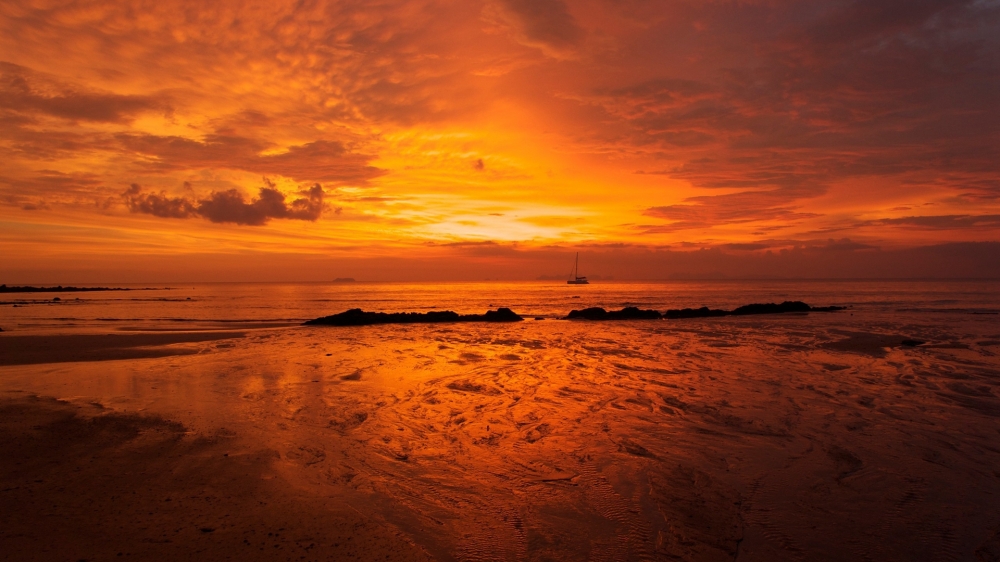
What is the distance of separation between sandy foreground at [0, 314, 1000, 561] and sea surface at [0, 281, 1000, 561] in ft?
0.15

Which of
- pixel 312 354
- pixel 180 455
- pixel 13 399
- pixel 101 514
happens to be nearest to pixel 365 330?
pixel 312 354

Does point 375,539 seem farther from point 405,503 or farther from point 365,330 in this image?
point 365,330

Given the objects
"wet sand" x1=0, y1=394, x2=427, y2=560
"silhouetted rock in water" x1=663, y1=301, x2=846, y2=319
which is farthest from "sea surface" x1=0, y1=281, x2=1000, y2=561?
"silhouetted rock in water" x1=663, y1=301, x2=846, y2=319

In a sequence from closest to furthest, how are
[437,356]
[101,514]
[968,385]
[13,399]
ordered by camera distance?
[101,514] → [13,399] → [968,385] → [437,356]

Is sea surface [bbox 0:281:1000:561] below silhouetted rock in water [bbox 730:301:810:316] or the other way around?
below

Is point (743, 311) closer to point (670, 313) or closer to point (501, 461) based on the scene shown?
point (670, 313)

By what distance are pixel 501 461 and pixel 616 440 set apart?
2.23 meters

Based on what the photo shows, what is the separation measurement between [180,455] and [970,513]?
10479mm

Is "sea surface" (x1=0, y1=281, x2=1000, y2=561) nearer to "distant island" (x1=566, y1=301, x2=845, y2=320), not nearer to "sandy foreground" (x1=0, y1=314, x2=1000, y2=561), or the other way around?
"sandy foreground" (x1=0, y1=314, x2=1000, y2=561)

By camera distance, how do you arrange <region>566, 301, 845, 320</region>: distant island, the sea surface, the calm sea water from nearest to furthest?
the sea surface < the calm sea water < <region>566, 301, 845, 320</region>: distant island

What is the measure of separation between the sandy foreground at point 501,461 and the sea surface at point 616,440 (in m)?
0.05

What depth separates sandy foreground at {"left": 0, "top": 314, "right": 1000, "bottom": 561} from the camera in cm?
524

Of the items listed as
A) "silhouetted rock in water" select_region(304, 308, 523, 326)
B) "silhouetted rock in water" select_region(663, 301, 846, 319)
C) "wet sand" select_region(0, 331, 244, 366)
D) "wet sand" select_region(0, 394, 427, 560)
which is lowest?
"wet sand" select_region(0, 331, 244, 366)

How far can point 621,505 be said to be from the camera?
6145mm
